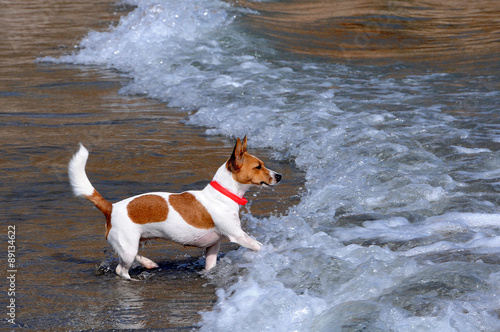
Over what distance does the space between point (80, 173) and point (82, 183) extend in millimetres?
75

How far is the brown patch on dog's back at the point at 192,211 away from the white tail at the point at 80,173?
0.62m

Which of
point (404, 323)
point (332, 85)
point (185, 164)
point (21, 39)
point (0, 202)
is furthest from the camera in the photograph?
point (21, 39)

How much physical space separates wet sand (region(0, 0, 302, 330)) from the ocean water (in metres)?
0.35

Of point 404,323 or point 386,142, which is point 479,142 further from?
point 404,323

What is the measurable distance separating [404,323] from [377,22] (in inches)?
621

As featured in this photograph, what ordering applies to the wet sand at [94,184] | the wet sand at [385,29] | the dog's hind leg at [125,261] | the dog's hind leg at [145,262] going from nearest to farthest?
the wet sand at [94,184], the dog's hind leg at [125,261], the dog's hind leg at [145,262], the wet sand at [385,29]

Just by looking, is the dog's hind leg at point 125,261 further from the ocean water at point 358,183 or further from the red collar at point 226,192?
the red collar at point 226,192

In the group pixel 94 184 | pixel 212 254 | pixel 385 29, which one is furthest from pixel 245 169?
pixel 385 29

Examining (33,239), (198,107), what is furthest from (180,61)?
(33,239)

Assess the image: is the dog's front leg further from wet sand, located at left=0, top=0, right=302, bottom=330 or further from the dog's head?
the dog's head

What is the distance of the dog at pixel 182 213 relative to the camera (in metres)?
4.68

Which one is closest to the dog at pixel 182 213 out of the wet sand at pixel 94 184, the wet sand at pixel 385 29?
the wet sand at pixel 94 184

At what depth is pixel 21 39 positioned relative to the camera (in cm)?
1645

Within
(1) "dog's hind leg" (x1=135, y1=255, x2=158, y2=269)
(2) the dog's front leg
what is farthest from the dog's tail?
(2) the dog's front leg
